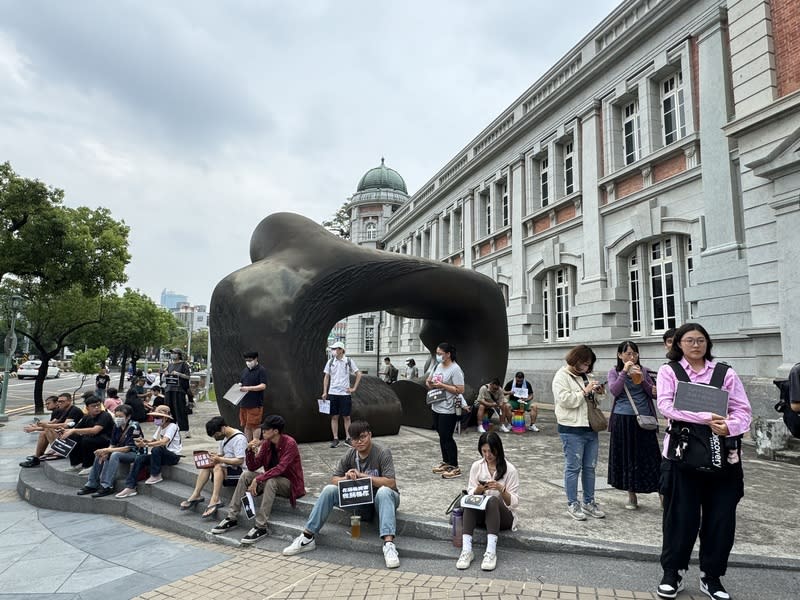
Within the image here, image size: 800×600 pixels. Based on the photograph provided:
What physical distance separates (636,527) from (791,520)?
1544mm

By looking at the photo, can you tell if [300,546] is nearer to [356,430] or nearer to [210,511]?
[356,430]

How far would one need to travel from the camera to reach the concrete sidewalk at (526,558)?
11.1 ft

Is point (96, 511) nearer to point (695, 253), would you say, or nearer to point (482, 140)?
point (695, 253)

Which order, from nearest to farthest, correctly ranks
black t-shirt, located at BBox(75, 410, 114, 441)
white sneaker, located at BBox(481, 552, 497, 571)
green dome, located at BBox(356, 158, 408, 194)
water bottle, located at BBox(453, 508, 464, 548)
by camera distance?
1. white sneaker, located at BBox(481, 552, 497, 571)
2. water bottle, located at BBox(453, 508, 464, 548)
3. black t-shirt, located at BBox(75, 410, 114, 441)
4. green dome, located at BBox(356, 158, 408, 194)

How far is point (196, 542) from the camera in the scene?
4750 mm

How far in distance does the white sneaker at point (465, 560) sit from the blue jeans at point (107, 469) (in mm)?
4762

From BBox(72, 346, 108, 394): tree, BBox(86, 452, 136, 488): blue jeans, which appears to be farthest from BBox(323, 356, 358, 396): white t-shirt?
BBox(72, 346, 108, 394): tree

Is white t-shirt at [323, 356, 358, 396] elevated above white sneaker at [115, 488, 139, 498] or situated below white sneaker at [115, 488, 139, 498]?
above

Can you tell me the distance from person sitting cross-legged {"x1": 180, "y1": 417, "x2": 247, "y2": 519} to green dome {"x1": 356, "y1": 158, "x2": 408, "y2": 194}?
35.2 meters

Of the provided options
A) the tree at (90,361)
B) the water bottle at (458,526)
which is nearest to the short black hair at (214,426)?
the water bottle at (458,526)

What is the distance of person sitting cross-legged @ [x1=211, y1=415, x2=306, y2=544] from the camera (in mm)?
4742

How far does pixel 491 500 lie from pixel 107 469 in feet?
16.6

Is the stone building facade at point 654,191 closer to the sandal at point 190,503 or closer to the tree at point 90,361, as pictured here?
the sandal at point 190,503

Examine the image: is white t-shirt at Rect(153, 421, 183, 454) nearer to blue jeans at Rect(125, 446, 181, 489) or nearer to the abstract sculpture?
blue jeans at Rect(125, 446, 181, 489)
